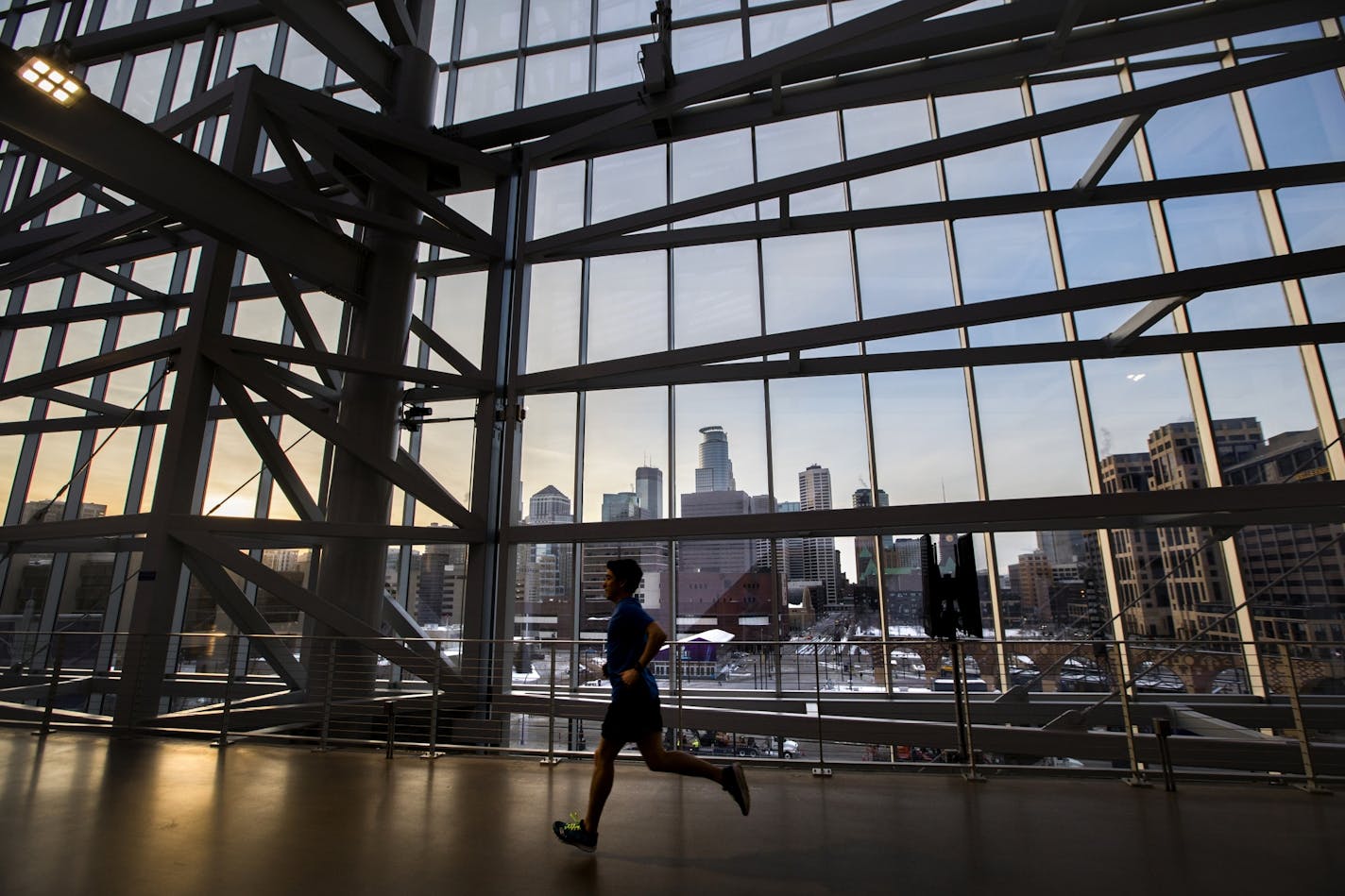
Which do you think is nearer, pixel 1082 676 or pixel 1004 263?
pixel 1082 676

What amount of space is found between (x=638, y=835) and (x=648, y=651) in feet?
2.91

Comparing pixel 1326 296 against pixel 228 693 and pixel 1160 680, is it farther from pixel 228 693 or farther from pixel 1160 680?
pixel 228 693

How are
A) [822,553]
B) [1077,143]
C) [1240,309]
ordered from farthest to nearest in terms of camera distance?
1. [1077,143]
2. [822,553]
3. [1240,309]

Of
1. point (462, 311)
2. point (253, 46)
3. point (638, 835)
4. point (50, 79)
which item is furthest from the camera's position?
point (253, 46)

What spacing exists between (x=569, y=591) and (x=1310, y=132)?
1100 centimetres

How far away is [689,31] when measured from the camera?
9.45 metres

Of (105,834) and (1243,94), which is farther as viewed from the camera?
(1243,94)

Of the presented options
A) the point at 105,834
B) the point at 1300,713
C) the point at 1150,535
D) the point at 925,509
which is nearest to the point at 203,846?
the point at 105,834

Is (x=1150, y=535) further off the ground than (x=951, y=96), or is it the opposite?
(x=951, y=96)

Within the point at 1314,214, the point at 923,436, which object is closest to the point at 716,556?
the point at 923,436

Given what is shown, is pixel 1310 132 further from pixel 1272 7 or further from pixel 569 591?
pixel 569 591

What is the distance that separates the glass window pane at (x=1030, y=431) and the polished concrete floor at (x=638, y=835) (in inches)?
181

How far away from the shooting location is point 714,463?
869cm

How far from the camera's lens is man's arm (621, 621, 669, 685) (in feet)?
8.75
